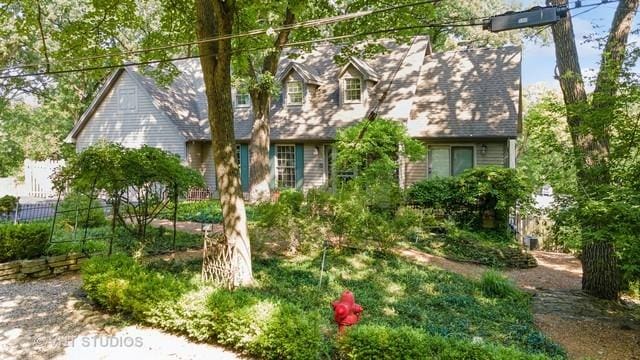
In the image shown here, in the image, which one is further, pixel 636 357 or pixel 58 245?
pixel 58 245

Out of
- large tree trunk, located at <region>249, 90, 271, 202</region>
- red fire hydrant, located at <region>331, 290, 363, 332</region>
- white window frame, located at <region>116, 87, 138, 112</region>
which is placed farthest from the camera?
white window frame, located at <region>116, 87, 138, 112</region>

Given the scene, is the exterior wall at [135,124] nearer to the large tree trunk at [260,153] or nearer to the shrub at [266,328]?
the large tree trunk at [260,153]

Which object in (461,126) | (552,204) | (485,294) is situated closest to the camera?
(552,204)

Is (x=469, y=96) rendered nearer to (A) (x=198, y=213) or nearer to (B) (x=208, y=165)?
(A) (x=198, y=213)

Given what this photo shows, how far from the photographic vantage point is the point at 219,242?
23.4 feet

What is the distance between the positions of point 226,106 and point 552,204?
5541mm

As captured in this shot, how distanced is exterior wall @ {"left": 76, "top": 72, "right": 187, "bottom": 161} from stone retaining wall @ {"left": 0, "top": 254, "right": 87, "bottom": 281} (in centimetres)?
1132

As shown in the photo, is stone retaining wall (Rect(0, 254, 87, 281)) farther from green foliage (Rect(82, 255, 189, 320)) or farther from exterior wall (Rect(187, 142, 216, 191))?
exterior wall (Rect(187, 142, 216, 191))

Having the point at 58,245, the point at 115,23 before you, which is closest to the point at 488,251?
the point at 58,245

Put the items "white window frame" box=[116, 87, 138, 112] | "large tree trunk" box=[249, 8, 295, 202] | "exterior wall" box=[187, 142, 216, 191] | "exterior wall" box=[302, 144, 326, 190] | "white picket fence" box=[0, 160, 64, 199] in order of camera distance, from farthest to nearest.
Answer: "white picket fence" box=[0, 160, 64, 199], "white window frame" box=[116, 87, 138, 112], "exterior wall" box=[187, 142, 216, 191], "exterior wall" box=[302, 144, 326, 190], "large tree trunk" box=[249, 8, 295, 202]

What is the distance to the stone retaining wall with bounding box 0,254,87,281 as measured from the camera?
8.17m

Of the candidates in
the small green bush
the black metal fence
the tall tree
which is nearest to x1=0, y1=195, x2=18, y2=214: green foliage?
the black metal fence

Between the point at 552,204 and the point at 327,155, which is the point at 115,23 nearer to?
the point at 327,155

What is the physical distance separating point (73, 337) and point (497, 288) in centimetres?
684
